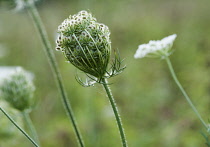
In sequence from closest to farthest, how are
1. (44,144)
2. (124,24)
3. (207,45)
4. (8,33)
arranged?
1. (44,144)
2. (207,45)
3. (124,24)
4. (8,33)

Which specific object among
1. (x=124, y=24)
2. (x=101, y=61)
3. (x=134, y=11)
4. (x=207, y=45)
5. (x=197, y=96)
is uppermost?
(x=134, y=11)

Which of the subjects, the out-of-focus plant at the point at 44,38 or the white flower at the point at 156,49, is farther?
the out-of-focus plant at the point at 44,38

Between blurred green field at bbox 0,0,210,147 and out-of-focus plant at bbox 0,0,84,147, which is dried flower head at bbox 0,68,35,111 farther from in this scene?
out-of-focus plant at bbox 0,0,84,147

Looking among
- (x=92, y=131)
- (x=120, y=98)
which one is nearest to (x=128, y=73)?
(x=120, y=98)

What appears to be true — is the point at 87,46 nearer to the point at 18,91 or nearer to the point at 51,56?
the point at 51,56

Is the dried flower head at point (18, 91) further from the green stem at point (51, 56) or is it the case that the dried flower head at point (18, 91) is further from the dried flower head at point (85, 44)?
the dried flower head at point (85, 44)

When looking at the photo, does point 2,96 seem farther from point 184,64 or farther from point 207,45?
point 184,64

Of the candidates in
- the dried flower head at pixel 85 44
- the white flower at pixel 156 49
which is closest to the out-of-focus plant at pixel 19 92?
the white flower at pixel 156 49
